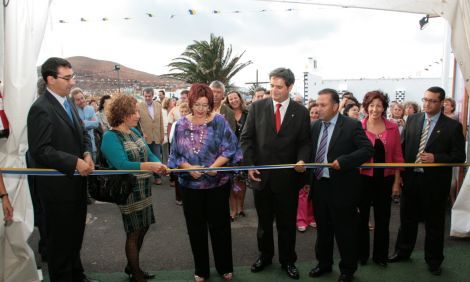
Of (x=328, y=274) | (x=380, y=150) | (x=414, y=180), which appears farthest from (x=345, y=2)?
(x=328, y=274)

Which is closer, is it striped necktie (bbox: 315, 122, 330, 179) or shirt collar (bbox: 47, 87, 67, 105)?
shirt collar (bbox: 47, 87, 67, 105)

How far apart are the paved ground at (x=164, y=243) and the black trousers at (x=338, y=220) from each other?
0.61 meters

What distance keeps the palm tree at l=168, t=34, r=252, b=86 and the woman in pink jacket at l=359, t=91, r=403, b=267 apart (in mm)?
21437

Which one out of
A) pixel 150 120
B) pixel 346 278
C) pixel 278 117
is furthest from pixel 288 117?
pixel 150 120

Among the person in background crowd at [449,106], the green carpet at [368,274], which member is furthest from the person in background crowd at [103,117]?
the person in background crowd at [449,106]

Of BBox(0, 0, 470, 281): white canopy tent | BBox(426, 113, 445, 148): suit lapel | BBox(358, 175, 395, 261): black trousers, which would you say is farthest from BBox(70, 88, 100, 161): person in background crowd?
BBox(426, 113, 445, 148): suit lapel

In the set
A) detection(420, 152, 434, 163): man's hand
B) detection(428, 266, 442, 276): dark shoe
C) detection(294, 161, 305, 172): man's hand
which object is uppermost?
detection(420, 152, 434, 163): man's hand

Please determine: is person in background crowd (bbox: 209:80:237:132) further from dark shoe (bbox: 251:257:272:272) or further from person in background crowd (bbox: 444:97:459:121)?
person in background crowd (bbox: 444:97:459:121)

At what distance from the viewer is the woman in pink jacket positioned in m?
3.61

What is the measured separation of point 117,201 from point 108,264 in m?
1.31

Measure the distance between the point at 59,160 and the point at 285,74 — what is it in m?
2.10

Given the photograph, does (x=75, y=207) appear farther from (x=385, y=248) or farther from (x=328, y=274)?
(x=385, y=248)

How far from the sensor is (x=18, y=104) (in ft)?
10.3

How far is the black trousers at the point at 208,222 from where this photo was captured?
3.24 meters
